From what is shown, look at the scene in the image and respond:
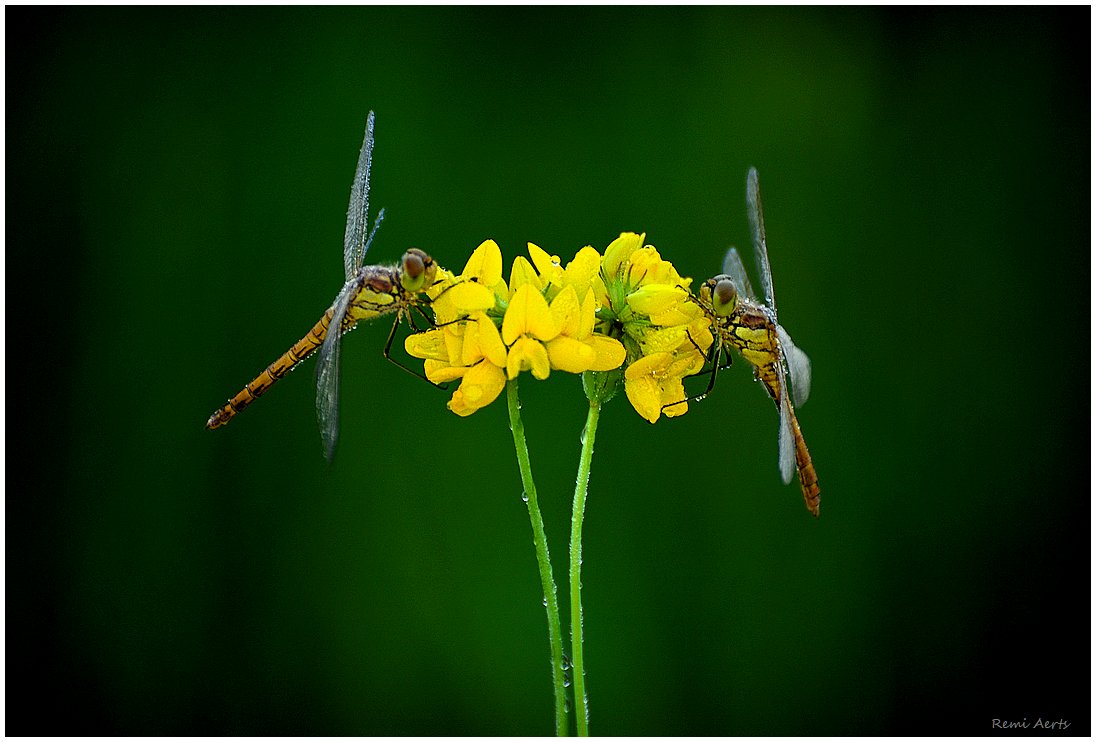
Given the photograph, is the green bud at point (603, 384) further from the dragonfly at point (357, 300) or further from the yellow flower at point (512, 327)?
the dragonfly at point (357, 300)

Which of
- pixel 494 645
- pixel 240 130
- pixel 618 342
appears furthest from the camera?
pixel 240 130

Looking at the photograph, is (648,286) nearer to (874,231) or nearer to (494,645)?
(494,645)

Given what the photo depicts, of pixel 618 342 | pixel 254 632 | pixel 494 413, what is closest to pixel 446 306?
pixel 618 342

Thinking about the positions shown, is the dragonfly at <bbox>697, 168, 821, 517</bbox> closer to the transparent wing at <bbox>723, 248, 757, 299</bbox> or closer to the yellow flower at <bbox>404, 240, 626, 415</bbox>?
the transparent wing at <bbox>723, 248, 757, 299</bbox>
